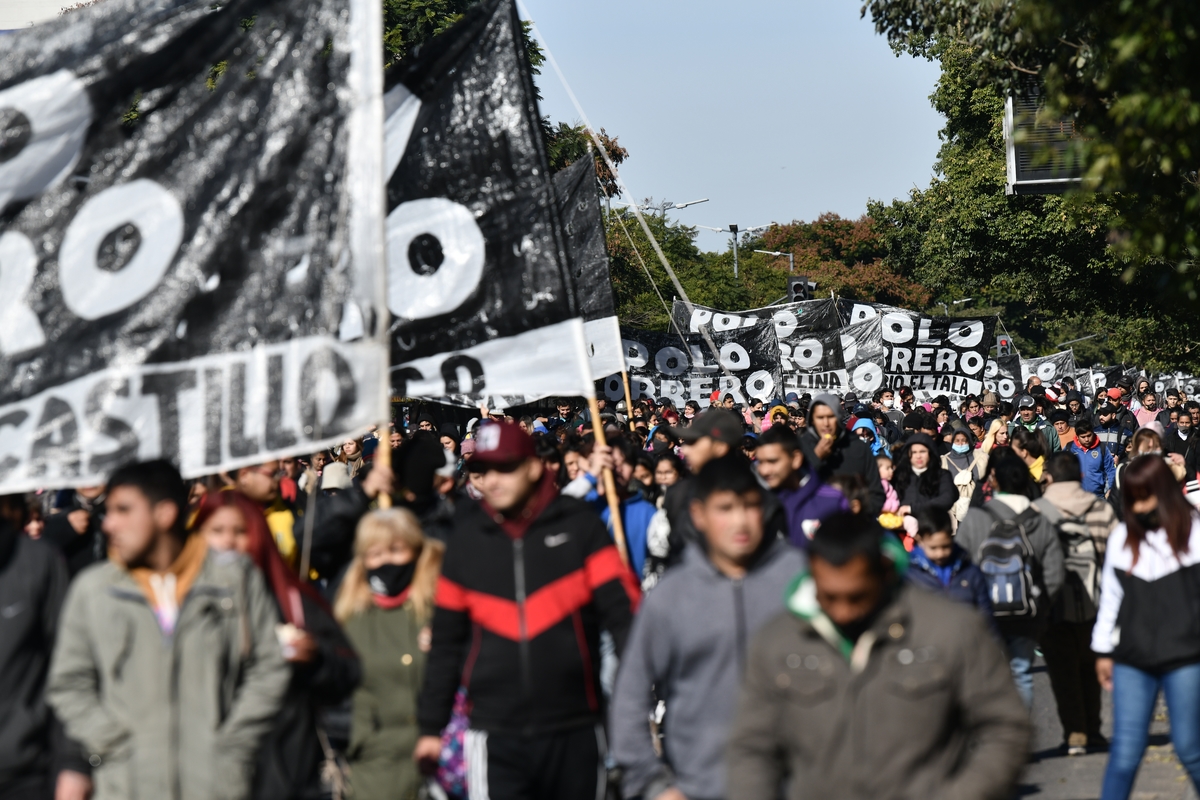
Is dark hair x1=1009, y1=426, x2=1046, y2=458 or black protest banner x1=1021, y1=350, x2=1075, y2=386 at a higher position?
black protest banner x1=1021, y1=350, x2=1075, y2=386

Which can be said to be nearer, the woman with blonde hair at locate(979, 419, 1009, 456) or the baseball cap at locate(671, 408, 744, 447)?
the baseball cap at locate(671, 408, 744, 447)

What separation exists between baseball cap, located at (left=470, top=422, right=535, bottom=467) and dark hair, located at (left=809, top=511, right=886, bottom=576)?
1.58 m

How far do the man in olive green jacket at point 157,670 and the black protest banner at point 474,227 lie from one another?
2437 mm

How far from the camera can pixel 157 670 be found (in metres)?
4.50

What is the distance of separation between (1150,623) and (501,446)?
2.74m

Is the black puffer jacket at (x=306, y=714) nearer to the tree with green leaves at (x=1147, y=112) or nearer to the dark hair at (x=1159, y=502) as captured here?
the tree with green leaves at (x=1147, y=112)

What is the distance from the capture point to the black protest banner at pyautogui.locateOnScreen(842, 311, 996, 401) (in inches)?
1071

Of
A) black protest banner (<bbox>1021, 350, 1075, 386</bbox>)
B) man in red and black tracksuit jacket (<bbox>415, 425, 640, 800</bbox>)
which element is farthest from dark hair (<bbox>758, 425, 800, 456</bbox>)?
black protest banner (<bbox>1021, 350, 1075, 386</bbox>)

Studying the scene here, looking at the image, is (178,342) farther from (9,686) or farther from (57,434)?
(9,686)

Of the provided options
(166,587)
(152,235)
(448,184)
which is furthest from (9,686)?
(448,184)

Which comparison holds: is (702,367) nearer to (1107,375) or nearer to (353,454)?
(353,454)

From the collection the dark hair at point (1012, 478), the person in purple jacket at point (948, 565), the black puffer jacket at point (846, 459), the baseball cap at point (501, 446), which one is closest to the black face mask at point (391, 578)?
the baseball cap at point (501, 446)

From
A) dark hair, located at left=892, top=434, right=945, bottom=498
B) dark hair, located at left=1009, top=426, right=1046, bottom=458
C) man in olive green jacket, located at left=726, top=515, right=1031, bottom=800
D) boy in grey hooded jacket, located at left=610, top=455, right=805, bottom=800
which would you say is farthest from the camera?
dark hair, located at left=1009, top=426, right=1046, bottom=458

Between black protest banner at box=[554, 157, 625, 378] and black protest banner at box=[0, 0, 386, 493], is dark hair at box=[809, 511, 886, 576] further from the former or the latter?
black protest banner at box=[554, 157, 625, 378]
